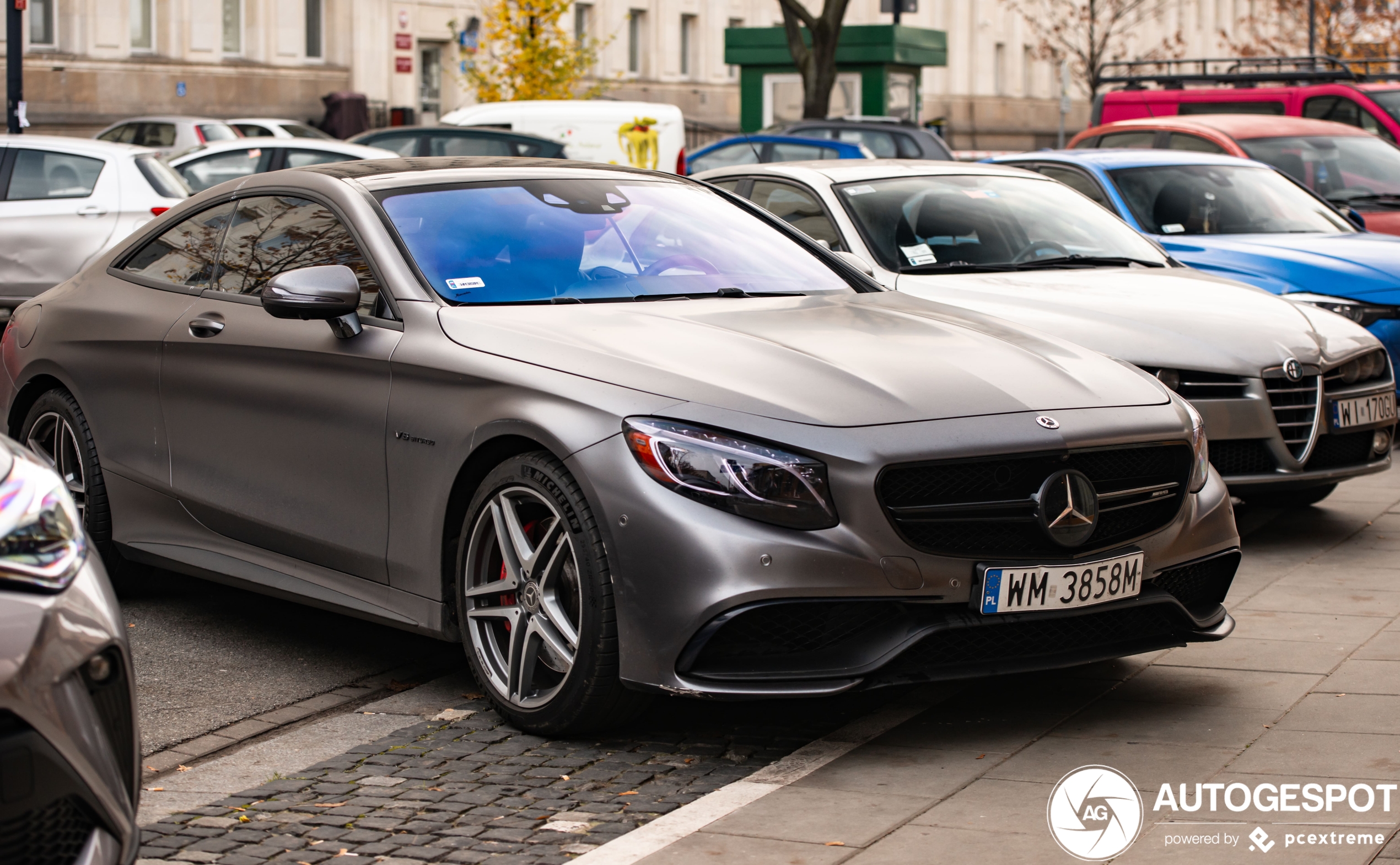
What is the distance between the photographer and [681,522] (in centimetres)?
427

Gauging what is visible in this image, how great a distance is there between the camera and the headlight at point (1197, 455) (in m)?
4.91

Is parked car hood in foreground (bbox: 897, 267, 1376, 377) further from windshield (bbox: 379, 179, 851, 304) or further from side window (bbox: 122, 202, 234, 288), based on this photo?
side window (bbox: 122, 202, 234, 288)

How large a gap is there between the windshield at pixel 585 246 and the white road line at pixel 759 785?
1366mm

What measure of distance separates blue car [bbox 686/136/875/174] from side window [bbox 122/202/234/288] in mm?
16061

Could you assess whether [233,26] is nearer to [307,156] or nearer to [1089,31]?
[307,156]

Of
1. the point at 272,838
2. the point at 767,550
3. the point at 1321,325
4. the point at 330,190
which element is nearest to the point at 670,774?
the point at 767,550

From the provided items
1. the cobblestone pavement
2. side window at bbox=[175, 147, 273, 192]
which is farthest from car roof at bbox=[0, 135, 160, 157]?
the cobblestone pavement

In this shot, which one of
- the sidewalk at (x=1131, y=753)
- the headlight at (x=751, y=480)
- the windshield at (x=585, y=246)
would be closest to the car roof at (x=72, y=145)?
the windshield at (x=585, y=246)

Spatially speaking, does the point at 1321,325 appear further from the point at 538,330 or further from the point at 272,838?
the point at 272,838

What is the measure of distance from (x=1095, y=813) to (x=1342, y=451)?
12.5ft

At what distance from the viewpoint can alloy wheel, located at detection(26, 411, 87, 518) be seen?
638 centimetres

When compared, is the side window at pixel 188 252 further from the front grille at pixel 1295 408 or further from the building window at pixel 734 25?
the building window at pixel 734 25

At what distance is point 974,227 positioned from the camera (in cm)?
862

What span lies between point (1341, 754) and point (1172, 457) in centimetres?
86
